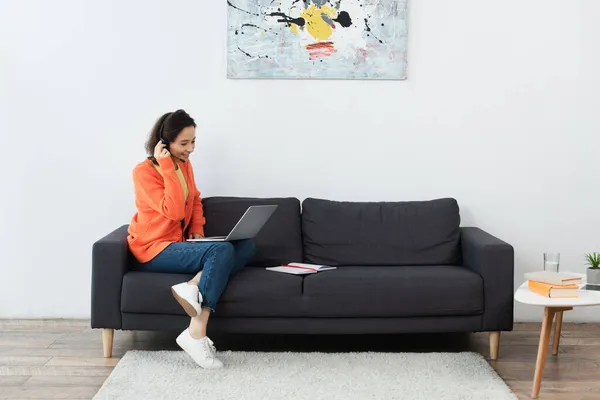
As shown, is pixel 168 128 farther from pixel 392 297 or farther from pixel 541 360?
pixel 541 360

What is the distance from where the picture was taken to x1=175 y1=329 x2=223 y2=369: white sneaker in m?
3.39

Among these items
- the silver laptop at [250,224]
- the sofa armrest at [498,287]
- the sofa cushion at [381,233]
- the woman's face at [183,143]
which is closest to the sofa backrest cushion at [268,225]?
the sofa cushion at [381,233]

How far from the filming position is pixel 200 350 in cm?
339

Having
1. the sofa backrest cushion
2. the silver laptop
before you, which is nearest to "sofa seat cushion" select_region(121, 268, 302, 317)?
the silver laptop

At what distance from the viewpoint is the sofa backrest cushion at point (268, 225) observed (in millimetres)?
4012

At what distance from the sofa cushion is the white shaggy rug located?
1.99 ft

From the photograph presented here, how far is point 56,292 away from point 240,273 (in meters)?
1.36

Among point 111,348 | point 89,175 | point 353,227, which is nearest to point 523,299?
point 353,227

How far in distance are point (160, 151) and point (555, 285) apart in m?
2.03

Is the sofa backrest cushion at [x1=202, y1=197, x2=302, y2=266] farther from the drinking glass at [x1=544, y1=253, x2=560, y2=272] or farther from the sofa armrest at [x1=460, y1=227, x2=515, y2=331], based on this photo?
the drinking glass at [x1=544, y1=253, x2=560, y2=272]

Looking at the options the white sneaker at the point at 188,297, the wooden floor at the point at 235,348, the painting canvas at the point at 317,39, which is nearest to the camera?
the wooden floor at the point at 235,348

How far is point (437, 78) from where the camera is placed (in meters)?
4.33

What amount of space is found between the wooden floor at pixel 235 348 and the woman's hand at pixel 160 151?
1.01m

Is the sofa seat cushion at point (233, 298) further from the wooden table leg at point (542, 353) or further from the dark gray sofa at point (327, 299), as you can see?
the wooden table leg at point (542, 353)
